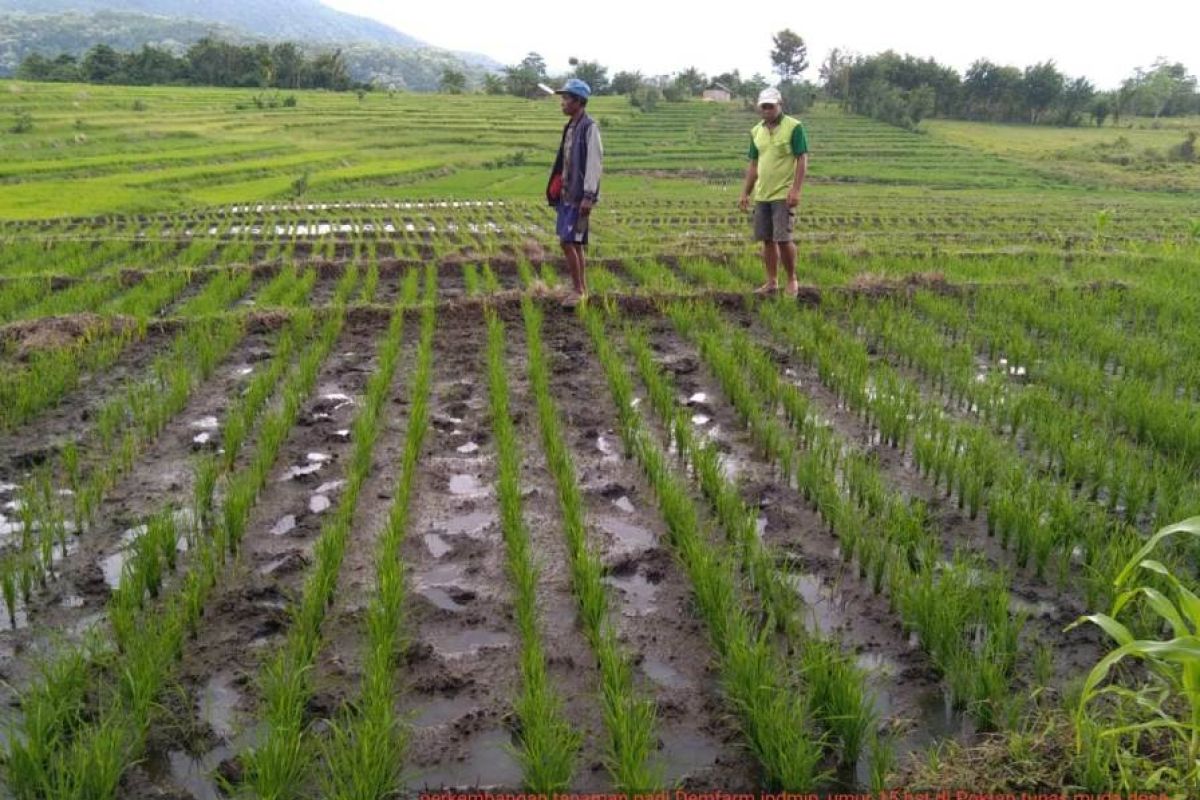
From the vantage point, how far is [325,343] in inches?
222

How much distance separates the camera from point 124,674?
2.23 meters

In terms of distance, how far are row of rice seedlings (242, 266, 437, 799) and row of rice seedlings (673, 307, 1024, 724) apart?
151cm

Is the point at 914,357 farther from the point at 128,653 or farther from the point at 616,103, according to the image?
the point at 616,103

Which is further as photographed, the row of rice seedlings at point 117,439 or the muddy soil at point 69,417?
the muddy soil at point 69,417

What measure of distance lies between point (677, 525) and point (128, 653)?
174 cm

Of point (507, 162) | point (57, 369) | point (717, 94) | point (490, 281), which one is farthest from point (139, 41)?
point (57, 369)

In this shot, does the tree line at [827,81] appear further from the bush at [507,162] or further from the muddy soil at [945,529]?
the muddy soil at [945,529]

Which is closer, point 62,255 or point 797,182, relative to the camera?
point 797,182

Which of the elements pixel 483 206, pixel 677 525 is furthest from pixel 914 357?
pixel 483 206

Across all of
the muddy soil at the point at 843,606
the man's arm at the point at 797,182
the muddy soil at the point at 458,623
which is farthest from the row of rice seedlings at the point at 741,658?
the man's arm at the point at 797,182

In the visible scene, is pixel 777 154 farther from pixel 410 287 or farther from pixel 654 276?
pixel 410 287

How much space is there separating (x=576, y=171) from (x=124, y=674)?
4.66m

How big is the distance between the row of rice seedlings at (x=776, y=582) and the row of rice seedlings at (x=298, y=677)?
1080 mm

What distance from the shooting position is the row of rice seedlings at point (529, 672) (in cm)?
193
